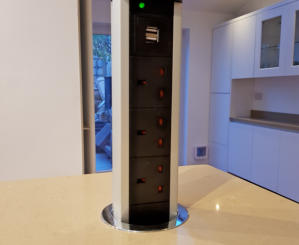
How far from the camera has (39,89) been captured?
182 cm

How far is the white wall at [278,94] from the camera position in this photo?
10.5 feet

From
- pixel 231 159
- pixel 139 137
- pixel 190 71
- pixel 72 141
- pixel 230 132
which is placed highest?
pixel 190 71

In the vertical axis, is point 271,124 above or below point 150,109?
below

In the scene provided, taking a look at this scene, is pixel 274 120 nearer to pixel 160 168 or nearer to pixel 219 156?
pixel 219 156

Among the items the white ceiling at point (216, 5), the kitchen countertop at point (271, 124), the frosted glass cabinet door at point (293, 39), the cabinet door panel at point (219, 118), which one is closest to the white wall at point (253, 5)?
the white ceiling at point (216, 5)

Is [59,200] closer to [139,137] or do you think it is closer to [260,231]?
[139,137]

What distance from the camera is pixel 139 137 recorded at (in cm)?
71

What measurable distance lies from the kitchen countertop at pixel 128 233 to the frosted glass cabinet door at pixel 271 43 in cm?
234

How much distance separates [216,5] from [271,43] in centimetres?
110

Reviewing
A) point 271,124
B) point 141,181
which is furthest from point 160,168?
point 271,124

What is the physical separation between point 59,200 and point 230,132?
318 cm

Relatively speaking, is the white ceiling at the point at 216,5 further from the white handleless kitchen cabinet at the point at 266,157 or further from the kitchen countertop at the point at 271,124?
the white handleless kitchen cabinet at the point at 266,157

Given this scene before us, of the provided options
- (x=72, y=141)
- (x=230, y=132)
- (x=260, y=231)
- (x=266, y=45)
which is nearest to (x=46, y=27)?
(x=72, y=141)

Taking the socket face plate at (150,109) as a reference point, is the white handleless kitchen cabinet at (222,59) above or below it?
above
